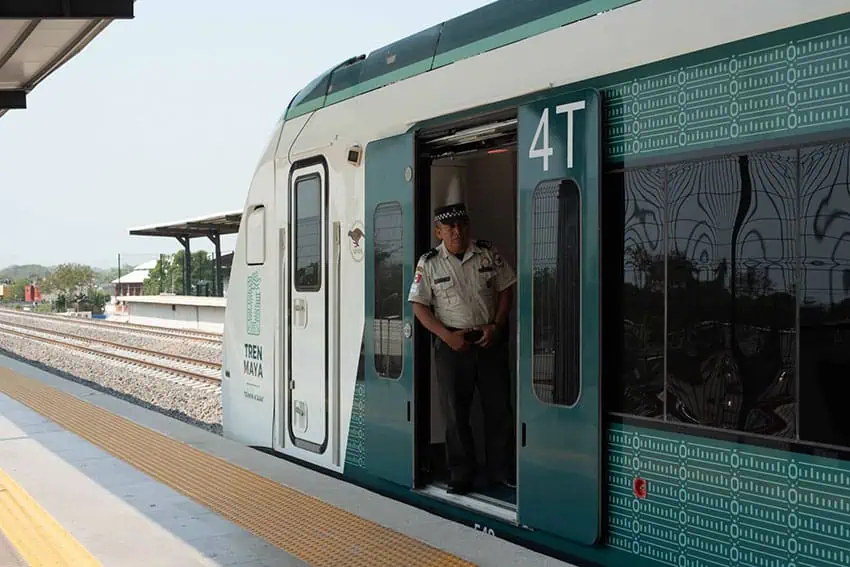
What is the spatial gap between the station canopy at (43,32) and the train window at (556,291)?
20.7 feet

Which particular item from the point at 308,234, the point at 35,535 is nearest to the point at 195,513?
the point at 35,535

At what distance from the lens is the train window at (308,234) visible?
7.21 m

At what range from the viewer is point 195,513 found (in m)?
5.82

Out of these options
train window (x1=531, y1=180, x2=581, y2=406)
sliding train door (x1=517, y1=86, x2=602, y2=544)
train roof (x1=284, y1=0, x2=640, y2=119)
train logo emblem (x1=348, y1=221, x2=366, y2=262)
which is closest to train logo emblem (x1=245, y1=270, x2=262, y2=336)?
train roof (x1=284, y1=0, x2=640, y2=119)

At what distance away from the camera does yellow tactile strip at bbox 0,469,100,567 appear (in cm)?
505

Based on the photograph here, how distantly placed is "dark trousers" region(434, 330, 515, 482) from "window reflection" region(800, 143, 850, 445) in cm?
262

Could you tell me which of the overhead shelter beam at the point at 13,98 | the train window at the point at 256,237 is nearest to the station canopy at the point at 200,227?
the overhead shelter beam at the point at 13,98

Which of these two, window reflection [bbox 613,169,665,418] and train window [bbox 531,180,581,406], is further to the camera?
train window [bbox 531,180,581,406]

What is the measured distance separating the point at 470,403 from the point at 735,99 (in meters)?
2.83

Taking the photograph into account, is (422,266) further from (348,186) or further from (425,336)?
(348,186)

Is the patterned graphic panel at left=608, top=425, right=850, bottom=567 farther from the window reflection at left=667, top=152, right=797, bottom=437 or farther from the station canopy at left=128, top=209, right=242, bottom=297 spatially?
the station canopy at left=128, top=209, right=242, bottom=297

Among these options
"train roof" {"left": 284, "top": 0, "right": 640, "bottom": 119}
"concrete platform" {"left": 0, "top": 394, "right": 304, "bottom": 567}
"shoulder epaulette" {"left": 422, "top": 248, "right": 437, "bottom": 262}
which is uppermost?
"train roof" {"left": 284, "top": 0, "right": 640, "bottom": 119}

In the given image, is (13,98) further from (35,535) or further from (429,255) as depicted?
(429,255)

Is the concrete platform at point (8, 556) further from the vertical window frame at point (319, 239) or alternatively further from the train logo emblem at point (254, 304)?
the train logo emblem at point (254, 304)
